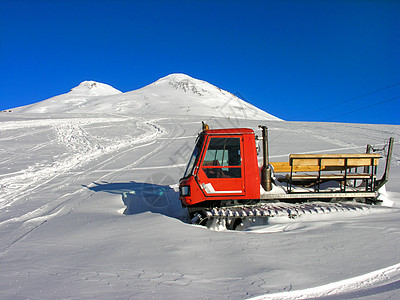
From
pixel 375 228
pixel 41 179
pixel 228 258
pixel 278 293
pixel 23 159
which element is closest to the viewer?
pixel 278 293

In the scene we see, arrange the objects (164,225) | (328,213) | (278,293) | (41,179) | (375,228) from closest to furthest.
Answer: (278,293) → (375,228) → (164,225) → (328,213) → (41,179)

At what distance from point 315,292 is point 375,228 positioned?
7.58ft

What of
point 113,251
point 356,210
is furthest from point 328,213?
point 113,251

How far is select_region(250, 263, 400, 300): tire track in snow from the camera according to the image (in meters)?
2.75

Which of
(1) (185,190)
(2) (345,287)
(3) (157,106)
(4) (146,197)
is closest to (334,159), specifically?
(1) (185,190)

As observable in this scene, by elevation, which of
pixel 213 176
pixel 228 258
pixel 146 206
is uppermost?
pixel 213 176

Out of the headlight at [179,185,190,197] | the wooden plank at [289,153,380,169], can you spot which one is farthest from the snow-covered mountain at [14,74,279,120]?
the headlight at [179,185,190,197]

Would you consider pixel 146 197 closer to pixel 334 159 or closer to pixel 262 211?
pixel 262 211

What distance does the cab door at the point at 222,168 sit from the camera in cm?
560

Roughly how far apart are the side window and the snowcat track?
706 millimetres

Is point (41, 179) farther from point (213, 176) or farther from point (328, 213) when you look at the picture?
point (328, 213)

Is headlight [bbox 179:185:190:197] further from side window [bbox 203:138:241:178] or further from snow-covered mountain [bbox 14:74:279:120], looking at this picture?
snow-covered mountain [bbox 14:74:279:120]

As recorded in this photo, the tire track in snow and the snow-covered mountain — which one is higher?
the snow-covered mountain

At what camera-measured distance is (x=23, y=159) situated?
14.1 metres
